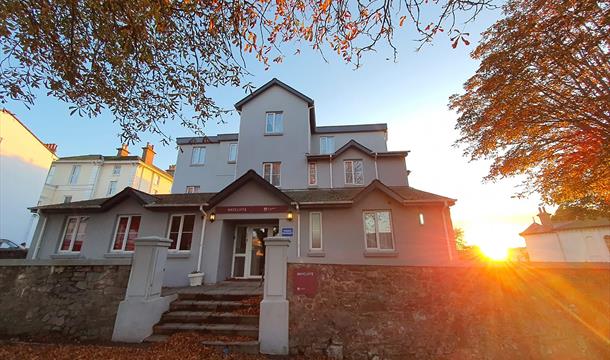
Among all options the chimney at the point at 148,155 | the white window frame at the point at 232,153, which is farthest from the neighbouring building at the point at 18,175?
Answer: the white window frame at the point at 232,153

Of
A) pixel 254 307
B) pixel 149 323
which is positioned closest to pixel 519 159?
pixel 254 307

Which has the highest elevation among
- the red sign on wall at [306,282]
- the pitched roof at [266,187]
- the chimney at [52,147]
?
the chimney at [52,147]

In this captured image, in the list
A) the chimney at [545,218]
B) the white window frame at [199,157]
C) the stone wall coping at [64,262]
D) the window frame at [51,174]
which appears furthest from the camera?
the chimney at [545,218]

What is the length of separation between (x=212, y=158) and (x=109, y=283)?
13.0 m

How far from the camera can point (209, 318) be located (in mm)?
5766

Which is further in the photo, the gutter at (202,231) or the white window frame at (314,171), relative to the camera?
the white window frame at (314,171)

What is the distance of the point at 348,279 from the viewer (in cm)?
541

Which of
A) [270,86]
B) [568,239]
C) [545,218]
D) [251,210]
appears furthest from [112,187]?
[545,218]

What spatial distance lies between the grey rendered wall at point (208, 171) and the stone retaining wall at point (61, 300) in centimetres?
1096

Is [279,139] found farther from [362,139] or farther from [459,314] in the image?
[459,314]

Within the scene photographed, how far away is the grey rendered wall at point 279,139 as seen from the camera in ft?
46.5

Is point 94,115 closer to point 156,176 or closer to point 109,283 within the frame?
point 109,283

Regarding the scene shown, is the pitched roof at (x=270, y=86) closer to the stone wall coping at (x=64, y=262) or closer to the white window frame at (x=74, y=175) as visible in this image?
the stone wall coping at (x=64, y=262)

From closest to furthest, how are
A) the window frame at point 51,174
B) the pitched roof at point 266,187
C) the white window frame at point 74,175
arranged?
the pitched roof at point 266,187
the window frame at point 51,174
the white window frame at point 74,175
